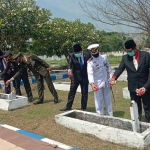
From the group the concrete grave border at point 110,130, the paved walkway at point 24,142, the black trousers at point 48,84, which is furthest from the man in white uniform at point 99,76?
the black trousers at point 48,84

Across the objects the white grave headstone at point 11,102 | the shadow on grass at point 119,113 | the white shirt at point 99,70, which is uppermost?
the white shirt at point 99,70

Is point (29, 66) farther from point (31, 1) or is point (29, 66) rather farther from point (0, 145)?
point (31, 1)

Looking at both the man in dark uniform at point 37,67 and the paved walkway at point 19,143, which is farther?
the man in dark uniform at point 37,67

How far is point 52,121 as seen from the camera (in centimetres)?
552

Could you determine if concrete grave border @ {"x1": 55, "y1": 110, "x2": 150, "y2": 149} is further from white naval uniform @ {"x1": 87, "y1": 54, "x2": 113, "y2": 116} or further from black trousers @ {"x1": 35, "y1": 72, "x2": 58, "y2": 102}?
black trousers @ {"x1": 35, "y1": 72, "x2": 58, "y2": 102}

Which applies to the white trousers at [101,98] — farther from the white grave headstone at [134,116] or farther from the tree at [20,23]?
the tree at [20,23]

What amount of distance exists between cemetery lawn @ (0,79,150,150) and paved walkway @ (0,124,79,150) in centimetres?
22

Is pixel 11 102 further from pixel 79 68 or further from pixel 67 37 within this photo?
pixel 67 37

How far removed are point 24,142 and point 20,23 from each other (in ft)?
29.8

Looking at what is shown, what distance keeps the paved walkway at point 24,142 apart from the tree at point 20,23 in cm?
777

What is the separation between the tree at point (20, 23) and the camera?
1217cm

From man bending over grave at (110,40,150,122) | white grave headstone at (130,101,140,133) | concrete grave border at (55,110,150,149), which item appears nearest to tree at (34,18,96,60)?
concrete grave border at (55,110,150,149)

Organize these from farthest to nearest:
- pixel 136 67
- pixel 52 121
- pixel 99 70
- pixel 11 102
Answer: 1. pixel 11 102
2. pixel 52 121
3. pixel 99 70
4. pixel 136 67

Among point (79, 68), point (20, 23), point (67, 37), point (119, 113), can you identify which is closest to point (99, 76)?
point (79, 68)
